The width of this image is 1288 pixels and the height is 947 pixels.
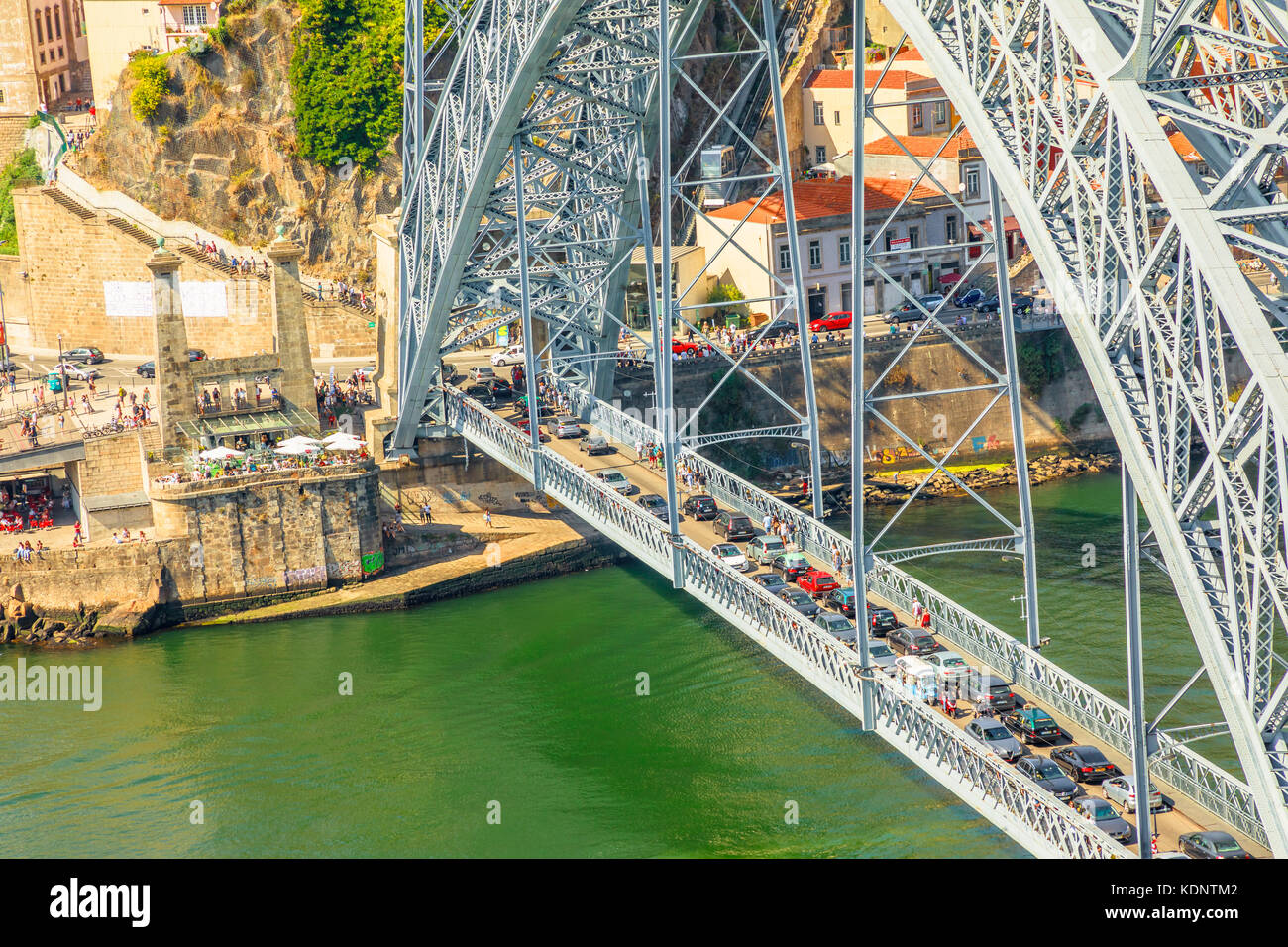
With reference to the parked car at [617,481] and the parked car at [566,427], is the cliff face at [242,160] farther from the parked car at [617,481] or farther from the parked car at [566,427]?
the parked car at [617,481]

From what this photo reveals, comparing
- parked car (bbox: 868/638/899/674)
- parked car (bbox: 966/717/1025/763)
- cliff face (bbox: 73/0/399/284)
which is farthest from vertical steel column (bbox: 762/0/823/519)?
cliff face (bbox: 73/0/399/284)

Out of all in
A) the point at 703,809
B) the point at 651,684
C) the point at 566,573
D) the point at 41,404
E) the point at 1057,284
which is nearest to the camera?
the point at 1057,284

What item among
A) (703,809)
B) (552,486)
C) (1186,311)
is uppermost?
(1186,311)

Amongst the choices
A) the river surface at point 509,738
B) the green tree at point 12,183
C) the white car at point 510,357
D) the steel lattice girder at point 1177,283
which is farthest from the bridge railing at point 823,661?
the green tree at point 12,183

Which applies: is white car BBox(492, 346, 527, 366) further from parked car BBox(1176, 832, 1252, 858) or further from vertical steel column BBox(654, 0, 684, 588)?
parked car BBox(1176, 832, 1252, 858)

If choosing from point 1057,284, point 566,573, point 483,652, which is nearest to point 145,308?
point 566,573

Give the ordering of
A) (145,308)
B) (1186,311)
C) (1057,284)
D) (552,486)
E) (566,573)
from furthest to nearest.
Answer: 1. (145,308)
2. (566,573)
3. (552,486)
4. (1057,284)
5. (1186,311)

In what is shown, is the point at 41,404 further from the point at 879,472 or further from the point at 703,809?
the point at 703,809

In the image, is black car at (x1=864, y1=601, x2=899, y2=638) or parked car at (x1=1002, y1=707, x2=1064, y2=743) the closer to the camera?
parked car at (x1=1002, y1=707, x2=1064, y2=743)
